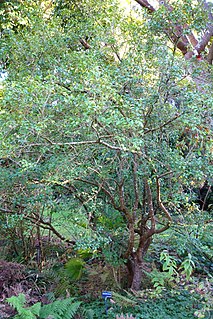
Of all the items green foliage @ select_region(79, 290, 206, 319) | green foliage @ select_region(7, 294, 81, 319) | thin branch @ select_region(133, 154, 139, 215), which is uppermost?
thin branch @ select_region(133, 154, 139, 215)

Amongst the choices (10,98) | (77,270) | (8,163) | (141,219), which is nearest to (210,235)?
(141,219)

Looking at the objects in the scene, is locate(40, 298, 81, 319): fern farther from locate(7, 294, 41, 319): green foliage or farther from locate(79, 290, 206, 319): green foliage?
locate(79, 290, 206, 319): green foliage

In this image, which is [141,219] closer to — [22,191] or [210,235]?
[210,235]

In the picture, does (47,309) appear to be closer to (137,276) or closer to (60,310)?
(60,310)

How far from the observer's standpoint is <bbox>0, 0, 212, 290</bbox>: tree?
2.52 meters

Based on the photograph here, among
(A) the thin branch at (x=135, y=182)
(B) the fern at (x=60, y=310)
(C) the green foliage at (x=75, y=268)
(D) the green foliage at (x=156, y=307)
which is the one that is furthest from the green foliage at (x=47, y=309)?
(A) the thin branch at (x=135, y=182)

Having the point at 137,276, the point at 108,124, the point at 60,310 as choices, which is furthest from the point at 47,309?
the point at 108,124

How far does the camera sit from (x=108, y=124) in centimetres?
244

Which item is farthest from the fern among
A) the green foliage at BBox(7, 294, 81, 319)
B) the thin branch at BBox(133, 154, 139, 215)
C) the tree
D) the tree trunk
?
the thin branch at BBox(133, 154, 139, 215)

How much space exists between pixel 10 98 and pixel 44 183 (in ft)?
3.07

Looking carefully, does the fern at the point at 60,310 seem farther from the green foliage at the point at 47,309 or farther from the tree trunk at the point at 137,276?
the tree trunk at the point at 137,276

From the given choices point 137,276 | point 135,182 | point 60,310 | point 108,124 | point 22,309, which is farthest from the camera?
point 137,276

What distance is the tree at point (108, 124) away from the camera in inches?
99.2

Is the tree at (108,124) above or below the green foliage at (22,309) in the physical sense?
above
